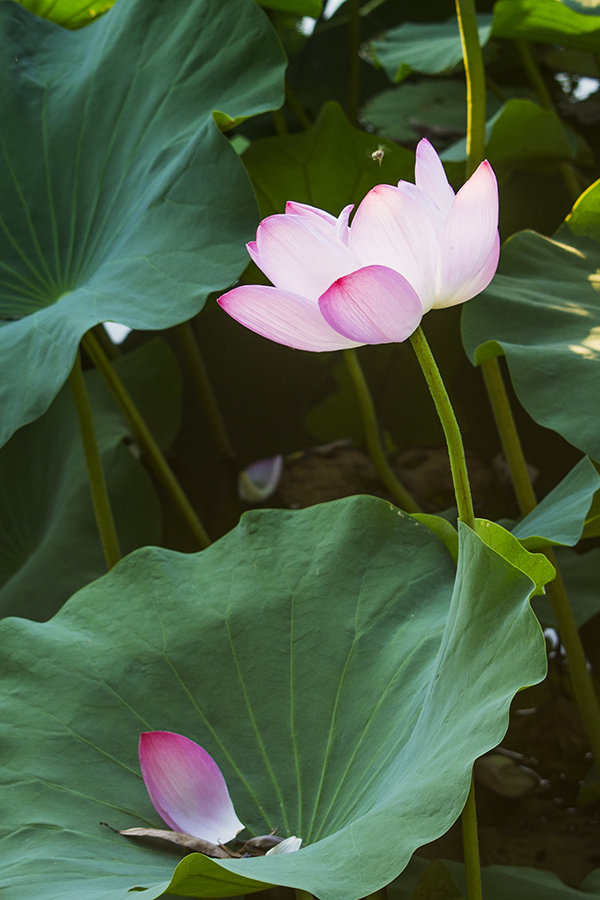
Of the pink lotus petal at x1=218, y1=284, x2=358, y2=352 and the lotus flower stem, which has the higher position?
the pink lotus petal at x1=218, y1=284, x2=358, y2=352

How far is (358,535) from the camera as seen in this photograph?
2.51ft

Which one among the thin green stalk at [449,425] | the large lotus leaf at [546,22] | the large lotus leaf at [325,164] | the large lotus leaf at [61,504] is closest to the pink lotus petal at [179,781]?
the thin green stalk at [449,425]

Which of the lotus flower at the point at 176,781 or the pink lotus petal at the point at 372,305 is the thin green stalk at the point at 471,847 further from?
the pink lotus petal at the point at 372,305

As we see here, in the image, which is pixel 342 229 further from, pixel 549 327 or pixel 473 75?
pixel 473 75

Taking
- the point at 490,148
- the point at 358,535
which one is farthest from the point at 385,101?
the point at 358,535

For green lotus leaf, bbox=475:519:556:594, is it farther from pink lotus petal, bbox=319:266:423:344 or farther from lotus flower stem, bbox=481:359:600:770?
lotus flower stem, bbox=481:359:600:770

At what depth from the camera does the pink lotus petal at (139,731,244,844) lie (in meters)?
0.59

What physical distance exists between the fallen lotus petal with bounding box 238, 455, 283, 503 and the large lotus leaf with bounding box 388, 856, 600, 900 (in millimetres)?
731

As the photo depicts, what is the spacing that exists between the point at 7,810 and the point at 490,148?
985 millimetres

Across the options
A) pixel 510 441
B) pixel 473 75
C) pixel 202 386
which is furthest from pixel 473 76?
pixel 202 386

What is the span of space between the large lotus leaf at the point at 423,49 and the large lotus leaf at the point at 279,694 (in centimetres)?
78

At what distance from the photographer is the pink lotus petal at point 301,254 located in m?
0.48

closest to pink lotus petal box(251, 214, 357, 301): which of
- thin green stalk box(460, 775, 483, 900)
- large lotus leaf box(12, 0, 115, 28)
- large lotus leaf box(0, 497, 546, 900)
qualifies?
large lotus leaf box(0, 497, 546, 900)

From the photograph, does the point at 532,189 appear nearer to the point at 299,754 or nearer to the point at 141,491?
the point at 141,491
